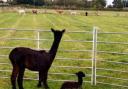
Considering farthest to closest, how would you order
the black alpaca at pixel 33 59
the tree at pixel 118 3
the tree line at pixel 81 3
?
the tree at pixel 118 3, the tree line at pixel 81 3, the black alpaca at pixel 33 59

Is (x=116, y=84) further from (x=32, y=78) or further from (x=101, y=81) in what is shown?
(x=32, y=78)

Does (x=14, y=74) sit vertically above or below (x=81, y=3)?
below

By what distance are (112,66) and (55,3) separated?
118139mm

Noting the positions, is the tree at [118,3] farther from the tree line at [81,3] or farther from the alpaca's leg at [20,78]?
the alpaca's leg at [20,78]

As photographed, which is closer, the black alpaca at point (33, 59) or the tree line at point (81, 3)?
the black alpaca at point (33, 59)

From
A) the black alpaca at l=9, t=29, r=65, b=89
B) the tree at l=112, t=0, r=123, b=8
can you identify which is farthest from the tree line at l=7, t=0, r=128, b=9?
the black alpaca at l=9, t=29, r=65, b=89

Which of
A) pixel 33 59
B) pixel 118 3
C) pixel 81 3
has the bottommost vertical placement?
pixel 33 59

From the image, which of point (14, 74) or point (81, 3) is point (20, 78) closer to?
point (14, 74)

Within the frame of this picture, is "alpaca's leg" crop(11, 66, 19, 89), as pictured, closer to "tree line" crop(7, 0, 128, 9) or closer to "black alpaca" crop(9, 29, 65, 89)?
"black alpaca" crop(9, 29, 65, 89)

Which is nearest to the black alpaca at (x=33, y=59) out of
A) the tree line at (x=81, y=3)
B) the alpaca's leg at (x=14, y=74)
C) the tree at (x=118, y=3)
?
the alpaca's leg at (x=14, y=74)

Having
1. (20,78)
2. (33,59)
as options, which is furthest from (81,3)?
(33,59)

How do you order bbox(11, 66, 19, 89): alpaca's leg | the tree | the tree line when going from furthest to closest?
the tree
the tree line
bbox(11, 66, 19, 89): alpaca's leg

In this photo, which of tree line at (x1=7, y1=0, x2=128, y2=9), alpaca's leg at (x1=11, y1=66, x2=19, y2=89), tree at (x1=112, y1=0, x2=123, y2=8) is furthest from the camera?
tree at (x1=112, y1=0, x2=123, y2=8)

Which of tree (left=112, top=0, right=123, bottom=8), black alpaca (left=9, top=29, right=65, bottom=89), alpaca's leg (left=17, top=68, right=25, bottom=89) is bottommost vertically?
alpaca's leg (left=17, top=68, right=25, bottom=89)
